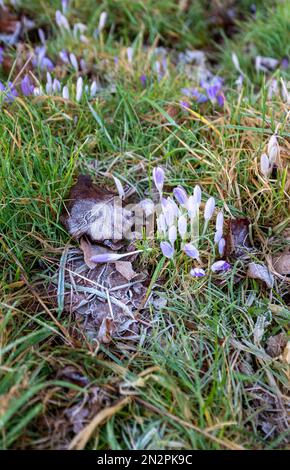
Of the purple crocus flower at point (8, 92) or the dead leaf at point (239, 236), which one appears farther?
the purple crocus flower at point (8, 92)

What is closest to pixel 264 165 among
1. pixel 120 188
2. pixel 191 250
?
pixel 191 250

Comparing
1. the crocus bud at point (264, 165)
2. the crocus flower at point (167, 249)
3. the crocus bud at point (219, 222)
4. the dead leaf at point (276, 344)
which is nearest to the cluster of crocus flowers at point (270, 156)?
the crocus bud at point (264, 165)

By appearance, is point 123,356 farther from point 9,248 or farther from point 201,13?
point 201,13

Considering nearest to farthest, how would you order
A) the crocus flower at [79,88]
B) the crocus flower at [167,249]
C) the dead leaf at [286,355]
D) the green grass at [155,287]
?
the green grass at [155,287] → the dead leaf at [286,355] → the crocus flower at [167,249] → the crocus flower at [79,88]

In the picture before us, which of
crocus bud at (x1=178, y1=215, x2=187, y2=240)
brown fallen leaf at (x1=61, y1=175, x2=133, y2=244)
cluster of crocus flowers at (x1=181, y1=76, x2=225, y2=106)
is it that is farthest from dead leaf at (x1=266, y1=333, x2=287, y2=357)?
cluster of crocus flowers at (x1=181, y1=76, x2=225, y2=106)

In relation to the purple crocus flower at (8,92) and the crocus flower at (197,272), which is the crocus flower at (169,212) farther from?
the purple crocus flower at (8,92)

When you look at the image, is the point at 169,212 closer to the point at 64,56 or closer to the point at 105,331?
the point at 105,331

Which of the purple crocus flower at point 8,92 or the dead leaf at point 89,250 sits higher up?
the purple crocus flower at point 8,92
